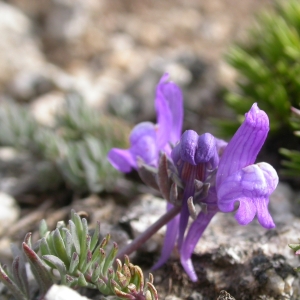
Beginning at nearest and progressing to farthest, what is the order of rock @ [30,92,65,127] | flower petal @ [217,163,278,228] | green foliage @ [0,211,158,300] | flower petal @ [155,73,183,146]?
flower petal @ [217,163,278,228], green foliage @ [0,211,158,300], flower petal @ [155,73,183,146], rock @ [30,92,65,127]

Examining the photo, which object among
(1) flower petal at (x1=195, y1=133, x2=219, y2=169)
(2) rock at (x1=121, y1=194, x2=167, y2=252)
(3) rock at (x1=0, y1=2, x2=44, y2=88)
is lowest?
(2) rock at (x1=121, y1=194, x2=167, y2=252)

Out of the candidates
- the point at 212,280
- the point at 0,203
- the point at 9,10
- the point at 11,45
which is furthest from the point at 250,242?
the point at 9,10

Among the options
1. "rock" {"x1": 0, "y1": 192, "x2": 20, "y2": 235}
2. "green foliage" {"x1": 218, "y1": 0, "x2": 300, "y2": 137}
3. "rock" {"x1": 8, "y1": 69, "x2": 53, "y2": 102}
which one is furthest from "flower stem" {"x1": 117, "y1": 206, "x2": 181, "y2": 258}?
"rock" {"x1": 8, "y1": 69, "x2": 53, "y2": 102}

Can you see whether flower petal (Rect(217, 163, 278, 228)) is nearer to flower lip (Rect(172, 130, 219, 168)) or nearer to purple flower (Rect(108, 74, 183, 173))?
flower lip (Rect(172, 130, 219, 168))

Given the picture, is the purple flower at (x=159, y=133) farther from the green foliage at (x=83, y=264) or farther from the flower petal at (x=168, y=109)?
the green foliage at (x=83, y=264)

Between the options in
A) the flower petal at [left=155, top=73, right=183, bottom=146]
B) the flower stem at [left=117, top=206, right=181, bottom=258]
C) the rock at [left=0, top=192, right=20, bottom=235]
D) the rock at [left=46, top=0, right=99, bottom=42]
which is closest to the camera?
the flower stem at [left=117, top=206, right=181, bottom=258]

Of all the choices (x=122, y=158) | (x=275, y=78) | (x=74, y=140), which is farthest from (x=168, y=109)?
(x=74, y=140)

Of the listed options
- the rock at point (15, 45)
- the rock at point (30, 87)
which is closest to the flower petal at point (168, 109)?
the rock at point (30, 87)

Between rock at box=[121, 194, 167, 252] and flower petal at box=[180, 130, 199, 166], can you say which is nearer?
flower petal at box=[180, 130, 199, 166]

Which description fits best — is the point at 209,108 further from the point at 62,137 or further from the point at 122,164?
the point at 122,164
